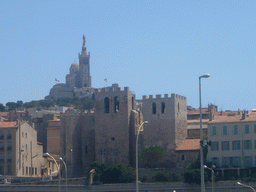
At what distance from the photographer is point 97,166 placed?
84812 mm

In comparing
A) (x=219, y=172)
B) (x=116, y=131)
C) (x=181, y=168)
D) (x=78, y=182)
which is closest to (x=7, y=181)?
(x=78, y=182)

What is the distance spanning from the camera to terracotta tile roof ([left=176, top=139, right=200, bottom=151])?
84.3 meters

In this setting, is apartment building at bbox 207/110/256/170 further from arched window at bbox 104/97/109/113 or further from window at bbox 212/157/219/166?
arched window at bbox 104/97/109/113

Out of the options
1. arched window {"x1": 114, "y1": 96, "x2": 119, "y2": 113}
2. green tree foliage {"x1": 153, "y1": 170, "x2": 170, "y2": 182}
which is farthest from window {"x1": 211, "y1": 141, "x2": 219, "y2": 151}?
arched window {"x1": 114, "y1": 96, "x2": 119, "y2": 113}

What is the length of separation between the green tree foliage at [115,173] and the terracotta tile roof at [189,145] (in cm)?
803

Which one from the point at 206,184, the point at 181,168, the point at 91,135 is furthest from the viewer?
the point at 91,135

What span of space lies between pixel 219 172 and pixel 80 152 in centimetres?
2622

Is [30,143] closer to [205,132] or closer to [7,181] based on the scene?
[7,181]

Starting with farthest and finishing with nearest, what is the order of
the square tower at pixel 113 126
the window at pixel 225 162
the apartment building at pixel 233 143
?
the square tower at pixel 113 126 < the window at pixel 225 162 < the apartment building at pixel 233 143

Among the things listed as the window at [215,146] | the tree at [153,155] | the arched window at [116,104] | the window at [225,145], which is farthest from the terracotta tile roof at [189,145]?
the arched window at [116,104]

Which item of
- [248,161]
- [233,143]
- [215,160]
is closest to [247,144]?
[233,143]

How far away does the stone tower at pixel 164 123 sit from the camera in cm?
8644

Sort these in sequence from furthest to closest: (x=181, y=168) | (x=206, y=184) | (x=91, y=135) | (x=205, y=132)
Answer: (x=91, y=135) < (x=205, y=132) < (x=181, y=168) < (x=206, y=184)

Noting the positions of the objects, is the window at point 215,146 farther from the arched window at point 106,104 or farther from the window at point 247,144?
the arched window at point 106,104
